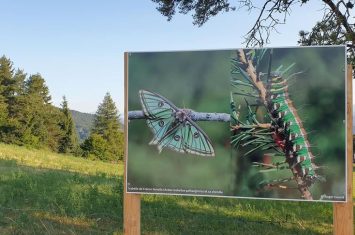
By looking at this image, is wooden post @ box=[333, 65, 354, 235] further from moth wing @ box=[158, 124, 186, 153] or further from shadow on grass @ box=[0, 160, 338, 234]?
shadow on grass @ box=[0, 160, 338, 234]

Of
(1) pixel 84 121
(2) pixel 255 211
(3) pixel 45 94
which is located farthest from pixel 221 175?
(1) pixel 84 121

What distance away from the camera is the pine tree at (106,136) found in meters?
75.7

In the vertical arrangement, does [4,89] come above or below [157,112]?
above

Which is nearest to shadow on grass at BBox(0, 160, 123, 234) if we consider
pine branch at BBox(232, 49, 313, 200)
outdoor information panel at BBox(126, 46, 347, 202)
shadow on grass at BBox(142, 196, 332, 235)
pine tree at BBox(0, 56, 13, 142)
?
shadow on grass at BBox(142, 196, 332, 235)

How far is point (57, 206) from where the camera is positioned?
25.1ft

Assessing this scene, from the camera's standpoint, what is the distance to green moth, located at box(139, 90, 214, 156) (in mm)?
4887

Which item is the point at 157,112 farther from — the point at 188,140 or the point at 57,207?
the point at 57,207

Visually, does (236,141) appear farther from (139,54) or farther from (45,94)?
(45,94)

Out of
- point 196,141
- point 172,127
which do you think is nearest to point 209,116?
point 196,141

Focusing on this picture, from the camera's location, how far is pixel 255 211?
326 inches

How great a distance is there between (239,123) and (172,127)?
27.9 inches

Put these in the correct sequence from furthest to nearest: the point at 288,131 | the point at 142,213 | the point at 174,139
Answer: the point at 142,213 → the point at 174,139 → the point at 288,131

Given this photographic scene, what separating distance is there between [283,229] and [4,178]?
6163 mm

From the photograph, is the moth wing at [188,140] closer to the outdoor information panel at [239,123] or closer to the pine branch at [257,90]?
the outdoor information panel at [239,123]
